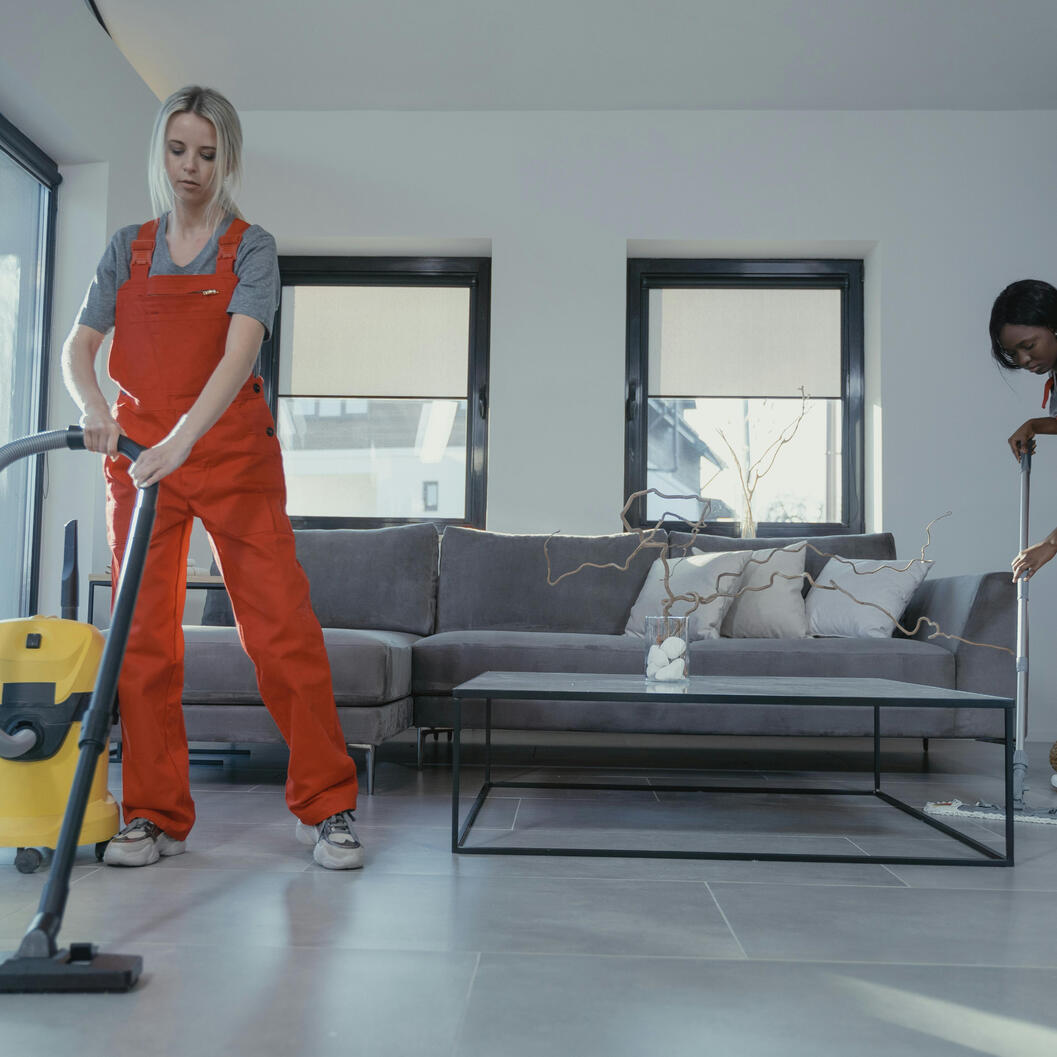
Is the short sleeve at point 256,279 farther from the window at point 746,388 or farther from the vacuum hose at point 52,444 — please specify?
the window at point 746,388

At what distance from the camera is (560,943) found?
1531 millimetres

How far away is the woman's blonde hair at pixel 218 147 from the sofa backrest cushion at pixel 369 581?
1.96 m

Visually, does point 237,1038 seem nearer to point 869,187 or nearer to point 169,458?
point 169,458

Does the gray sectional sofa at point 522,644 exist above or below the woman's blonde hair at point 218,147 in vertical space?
below

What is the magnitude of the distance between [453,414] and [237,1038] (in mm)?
3943

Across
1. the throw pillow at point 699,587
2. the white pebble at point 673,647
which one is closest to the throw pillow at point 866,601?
the throw pillow at point 699,587

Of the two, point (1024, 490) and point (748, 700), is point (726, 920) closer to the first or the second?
point (748, 700)

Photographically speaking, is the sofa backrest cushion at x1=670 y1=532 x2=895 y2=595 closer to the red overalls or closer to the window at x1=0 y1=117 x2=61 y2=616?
the red overalls

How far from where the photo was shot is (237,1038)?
117 centimetres

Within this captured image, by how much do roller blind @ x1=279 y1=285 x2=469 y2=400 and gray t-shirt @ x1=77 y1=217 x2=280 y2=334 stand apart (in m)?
2.89

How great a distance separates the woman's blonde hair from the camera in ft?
6.37

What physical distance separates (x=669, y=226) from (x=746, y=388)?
32.0 inches

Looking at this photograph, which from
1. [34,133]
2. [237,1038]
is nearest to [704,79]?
[34,133]

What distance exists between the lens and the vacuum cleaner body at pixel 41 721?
6.25 ft
